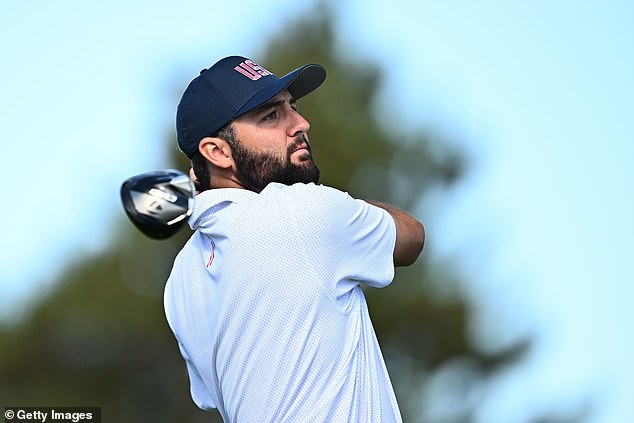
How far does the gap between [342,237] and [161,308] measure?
652 inches

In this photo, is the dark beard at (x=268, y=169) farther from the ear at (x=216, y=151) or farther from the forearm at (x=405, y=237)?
the forearm at (x=405, y=237)

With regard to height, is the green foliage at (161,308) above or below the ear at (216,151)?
below

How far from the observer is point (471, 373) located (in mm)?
22625

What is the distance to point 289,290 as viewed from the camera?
486 cm

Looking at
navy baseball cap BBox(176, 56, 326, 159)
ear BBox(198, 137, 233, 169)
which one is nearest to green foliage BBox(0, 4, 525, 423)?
navy baseball cap BBox(176, 56, 326, 159)

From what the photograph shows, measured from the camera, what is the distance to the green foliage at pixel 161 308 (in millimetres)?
20516

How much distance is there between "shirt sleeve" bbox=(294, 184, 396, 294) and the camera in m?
4.87

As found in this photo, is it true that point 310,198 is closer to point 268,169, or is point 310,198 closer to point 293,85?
point 268,169

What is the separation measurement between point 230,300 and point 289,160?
626 millimetres

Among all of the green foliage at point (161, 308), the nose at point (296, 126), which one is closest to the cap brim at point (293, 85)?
the nose at point (296, 126)

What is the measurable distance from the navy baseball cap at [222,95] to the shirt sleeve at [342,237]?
60cm

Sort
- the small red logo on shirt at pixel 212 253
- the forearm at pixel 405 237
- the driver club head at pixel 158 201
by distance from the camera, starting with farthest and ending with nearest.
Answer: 1. the forearm at pixel 405 237
2. the small red logo on shirt at pixel 212 253
3. the driver club head at pixel 158 201

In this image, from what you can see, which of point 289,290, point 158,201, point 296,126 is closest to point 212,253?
point 289,290

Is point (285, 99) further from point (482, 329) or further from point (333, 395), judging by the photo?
point (482, 329)
